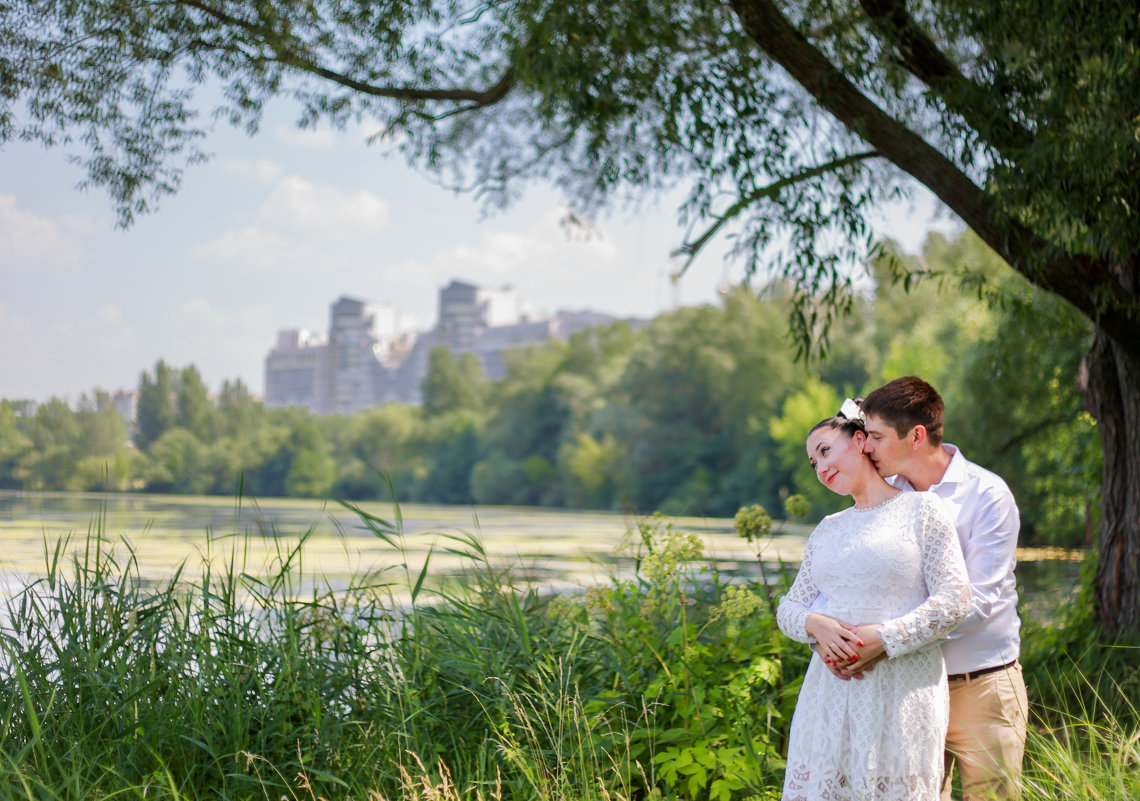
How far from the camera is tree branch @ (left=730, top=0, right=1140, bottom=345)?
418cm

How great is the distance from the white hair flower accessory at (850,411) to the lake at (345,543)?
146 cm

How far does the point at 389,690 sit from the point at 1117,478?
11.5 ft

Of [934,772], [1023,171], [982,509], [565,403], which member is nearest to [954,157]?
[1023,171]

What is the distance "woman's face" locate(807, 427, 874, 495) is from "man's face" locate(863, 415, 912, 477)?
4 centimetres

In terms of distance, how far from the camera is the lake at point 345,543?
11.9 ft

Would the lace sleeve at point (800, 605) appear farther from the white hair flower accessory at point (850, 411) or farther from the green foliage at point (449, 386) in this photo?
the green foliage at point (449, 386)

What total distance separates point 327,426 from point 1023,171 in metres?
49.9

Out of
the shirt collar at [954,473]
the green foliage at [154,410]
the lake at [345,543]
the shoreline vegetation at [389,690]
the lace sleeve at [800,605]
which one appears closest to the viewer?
the lace sleeve at [800,605]

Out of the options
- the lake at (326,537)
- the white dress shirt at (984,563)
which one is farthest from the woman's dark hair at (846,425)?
the lake at (326,537)

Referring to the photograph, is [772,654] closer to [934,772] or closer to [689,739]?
[689,739]

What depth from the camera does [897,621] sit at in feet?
6.23

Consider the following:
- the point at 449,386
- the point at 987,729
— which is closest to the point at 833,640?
the point at 987,729

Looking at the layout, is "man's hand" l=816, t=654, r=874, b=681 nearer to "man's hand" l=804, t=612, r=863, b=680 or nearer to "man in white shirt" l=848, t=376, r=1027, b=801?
"man's hand" l=804, t=612, r=863, b=680

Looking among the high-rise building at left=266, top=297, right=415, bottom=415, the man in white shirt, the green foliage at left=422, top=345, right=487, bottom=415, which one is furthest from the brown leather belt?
the high-rise building at left=266, top=297, right=415, bottom=415
